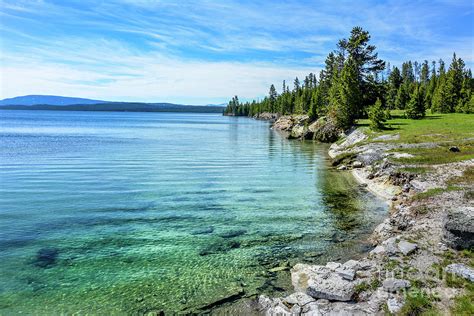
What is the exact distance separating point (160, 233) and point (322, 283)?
10912 mm

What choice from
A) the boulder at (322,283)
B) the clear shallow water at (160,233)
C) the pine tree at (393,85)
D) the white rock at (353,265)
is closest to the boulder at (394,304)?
the boulder at (322,283)

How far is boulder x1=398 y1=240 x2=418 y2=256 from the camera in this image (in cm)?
1585

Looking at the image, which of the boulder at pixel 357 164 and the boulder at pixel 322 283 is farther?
the boulder at pixel 357 164

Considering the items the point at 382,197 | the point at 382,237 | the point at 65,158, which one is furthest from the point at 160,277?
the point at 65,158

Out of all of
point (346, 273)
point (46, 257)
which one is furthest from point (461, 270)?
point (46, 257)

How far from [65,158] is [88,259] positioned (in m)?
37.3

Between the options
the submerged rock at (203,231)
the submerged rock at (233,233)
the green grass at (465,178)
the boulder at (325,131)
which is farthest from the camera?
the boulder at (325,131)

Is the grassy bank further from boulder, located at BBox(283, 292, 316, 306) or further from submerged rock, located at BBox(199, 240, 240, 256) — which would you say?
boulder, located at BBox(283, 292, 316, 306)

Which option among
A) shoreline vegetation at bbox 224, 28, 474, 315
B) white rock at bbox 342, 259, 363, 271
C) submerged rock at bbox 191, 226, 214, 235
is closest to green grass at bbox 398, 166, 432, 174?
shoreline vegetation at bbox 224, 28, 474, 315

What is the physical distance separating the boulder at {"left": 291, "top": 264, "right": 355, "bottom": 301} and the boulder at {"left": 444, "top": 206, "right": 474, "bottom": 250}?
564cm

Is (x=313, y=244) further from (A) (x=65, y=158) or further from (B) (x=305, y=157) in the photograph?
(A) (x=65, y=158)

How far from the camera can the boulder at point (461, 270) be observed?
42.0ft

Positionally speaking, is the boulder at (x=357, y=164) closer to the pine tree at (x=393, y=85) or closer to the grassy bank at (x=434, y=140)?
the grassy bank at (x=434, y=140)

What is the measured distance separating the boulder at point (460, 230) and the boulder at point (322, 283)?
564 cm
